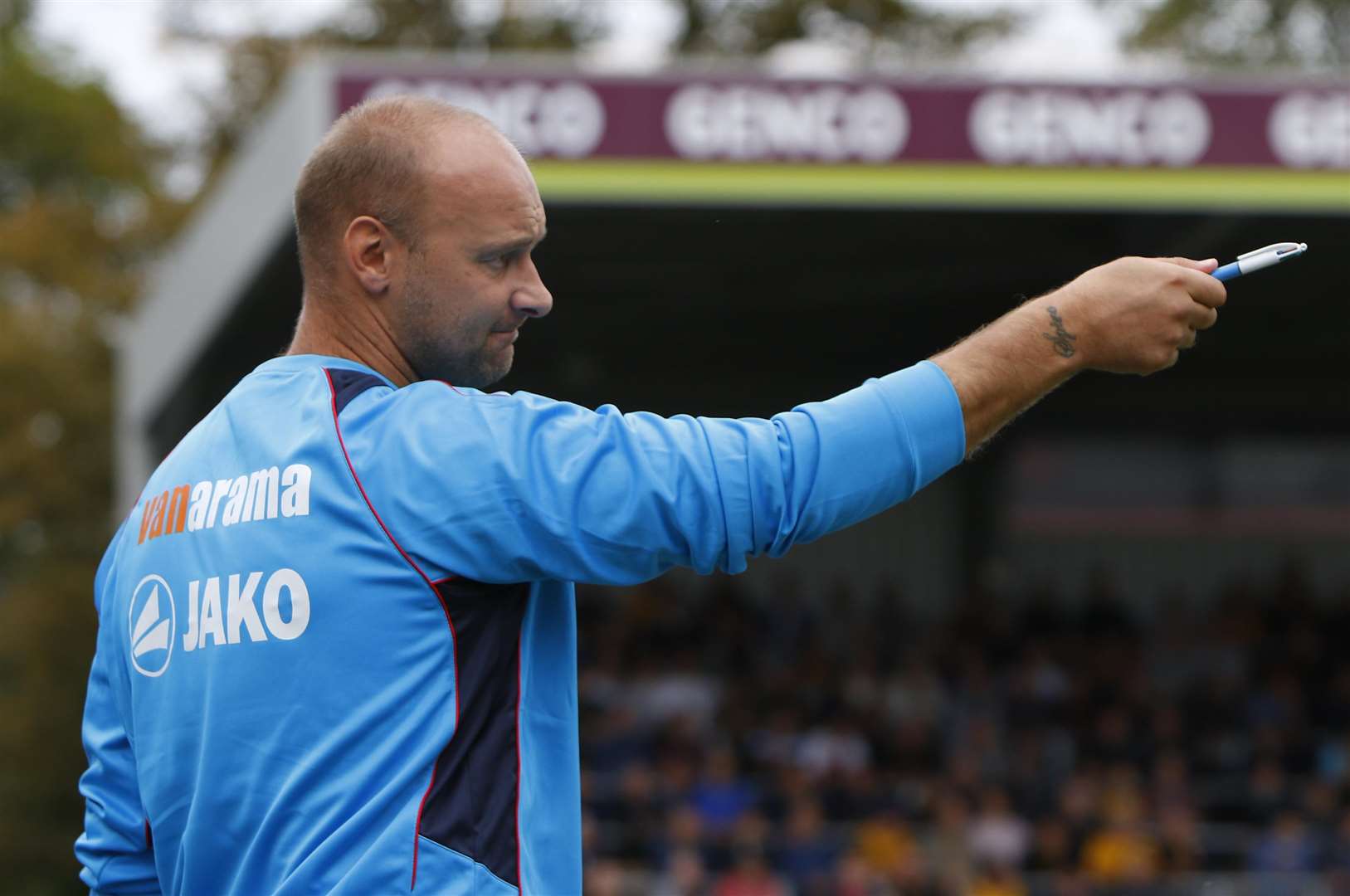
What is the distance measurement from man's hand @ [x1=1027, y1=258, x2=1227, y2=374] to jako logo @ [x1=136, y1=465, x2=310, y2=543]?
3.17 ft

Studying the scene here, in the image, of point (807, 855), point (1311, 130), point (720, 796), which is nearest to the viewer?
point (1311, 130)

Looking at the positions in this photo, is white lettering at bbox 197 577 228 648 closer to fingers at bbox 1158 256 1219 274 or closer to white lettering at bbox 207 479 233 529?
white lettering at bbox 207 479 233 529

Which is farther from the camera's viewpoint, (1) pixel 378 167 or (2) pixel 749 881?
(2) pixel 749 881

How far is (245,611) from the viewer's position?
7.35ft

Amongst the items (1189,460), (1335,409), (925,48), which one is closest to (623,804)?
(1189,460)

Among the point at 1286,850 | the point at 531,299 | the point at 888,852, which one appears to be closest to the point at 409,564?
the point at 531,299

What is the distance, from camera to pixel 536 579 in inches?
87.2

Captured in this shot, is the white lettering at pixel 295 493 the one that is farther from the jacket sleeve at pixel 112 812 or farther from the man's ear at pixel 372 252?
the jacket sleeve at pixel 112 812

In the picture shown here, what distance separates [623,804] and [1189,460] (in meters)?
8.86

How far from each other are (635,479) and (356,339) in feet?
1.69

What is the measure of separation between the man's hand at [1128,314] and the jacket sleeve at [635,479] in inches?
7.1

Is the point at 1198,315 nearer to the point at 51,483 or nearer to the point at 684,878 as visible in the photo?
the point at 684,878

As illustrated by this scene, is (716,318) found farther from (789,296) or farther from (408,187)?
(408,187)

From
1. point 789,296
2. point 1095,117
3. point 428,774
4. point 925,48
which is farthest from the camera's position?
point 925,48
